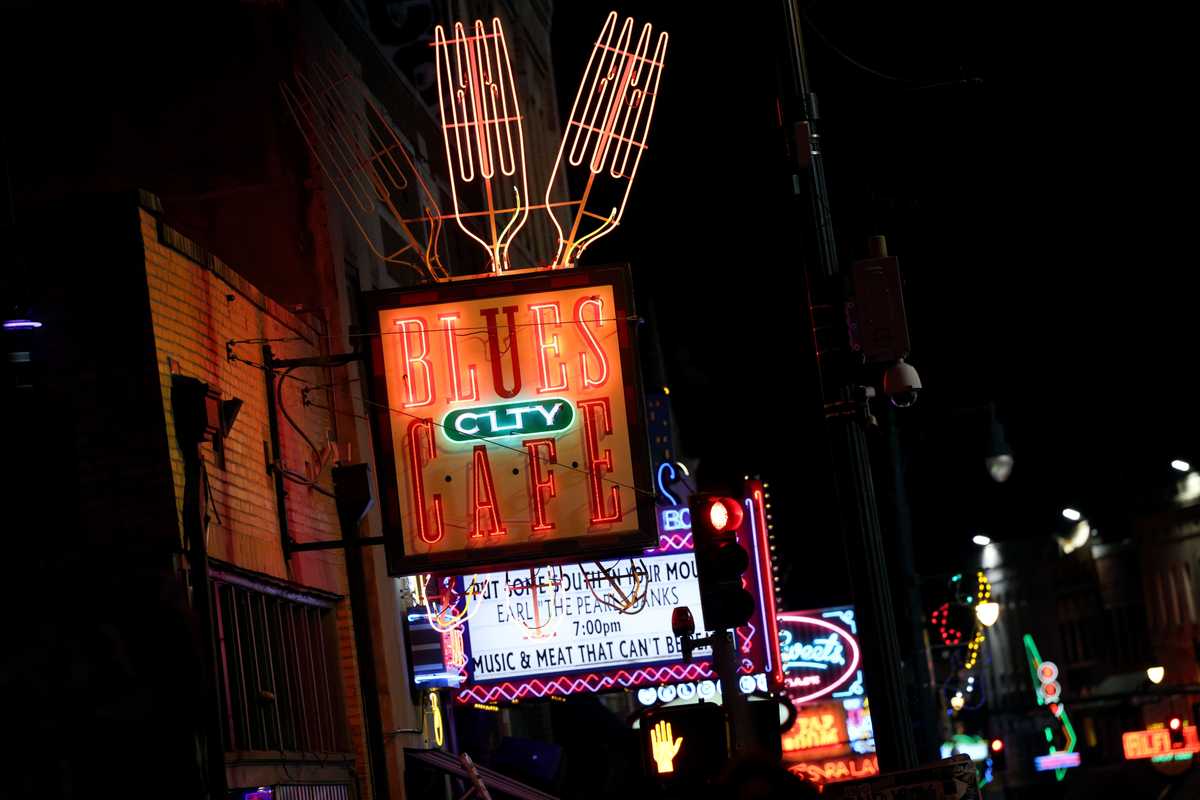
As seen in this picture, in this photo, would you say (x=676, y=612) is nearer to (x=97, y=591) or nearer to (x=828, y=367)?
(x=828, y=367)

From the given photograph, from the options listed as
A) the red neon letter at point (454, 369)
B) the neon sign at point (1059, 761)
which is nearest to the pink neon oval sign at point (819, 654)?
the red neon letter at point (454, 369)

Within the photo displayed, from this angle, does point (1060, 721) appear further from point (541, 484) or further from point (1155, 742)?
point (541, 484)

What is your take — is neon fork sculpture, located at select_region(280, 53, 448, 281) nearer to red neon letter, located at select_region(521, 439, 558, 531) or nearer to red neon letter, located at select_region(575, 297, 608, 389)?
red neon letter, located at select_region(575, 297, 608, 389)

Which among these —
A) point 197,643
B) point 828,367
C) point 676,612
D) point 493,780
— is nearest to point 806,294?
point 828,367

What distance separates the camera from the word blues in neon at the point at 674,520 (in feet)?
Result: 71.4

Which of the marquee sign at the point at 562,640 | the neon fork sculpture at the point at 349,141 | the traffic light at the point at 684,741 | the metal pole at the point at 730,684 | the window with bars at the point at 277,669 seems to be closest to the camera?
the window with bars at the point at 277,669

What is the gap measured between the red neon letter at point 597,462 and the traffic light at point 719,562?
132 centimetres

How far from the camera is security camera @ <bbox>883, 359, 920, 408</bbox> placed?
42.6 feet

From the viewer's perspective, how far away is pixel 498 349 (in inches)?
635

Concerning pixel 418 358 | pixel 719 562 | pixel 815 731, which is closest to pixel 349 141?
pixel 418 358

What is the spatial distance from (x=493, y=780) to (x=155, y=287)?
7247mm

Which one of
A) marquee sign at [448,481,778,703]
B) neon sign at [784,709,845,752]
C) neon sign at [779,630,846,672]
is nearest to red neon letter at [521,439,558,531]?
marquee sign at [448,481,778,703]

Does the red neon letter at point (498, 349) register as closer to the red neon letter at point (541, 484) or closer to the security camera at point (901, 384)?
the red neon letter at point (541, 484)

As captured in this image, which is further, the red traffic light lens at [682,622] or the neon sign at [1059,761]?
the neon sign at [1059,761]
